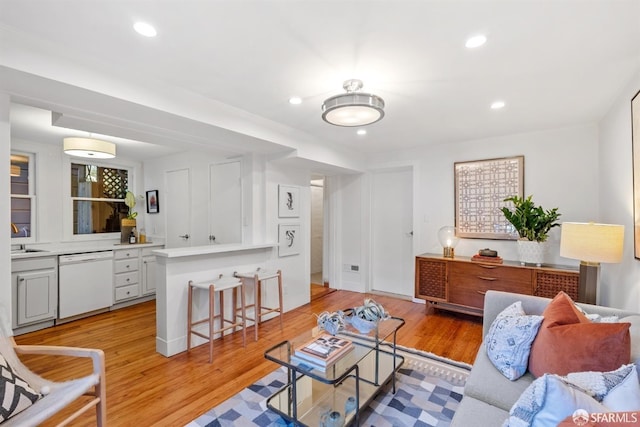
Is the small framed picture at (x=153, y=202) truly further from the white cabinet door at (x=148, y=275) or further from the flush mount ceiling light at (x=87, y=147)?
the flush mount ceiling light at (x=87, y=147)

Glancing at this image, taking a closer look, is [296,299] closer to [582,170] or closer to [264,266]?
[264,266]

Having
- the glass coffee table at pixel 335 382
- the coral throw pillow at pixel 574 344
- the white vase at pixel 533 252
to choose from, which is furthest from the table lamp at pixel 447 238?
the coral throw pillow at pixel 574 344

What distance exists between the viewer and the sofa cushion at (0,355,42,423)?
1.36 meters

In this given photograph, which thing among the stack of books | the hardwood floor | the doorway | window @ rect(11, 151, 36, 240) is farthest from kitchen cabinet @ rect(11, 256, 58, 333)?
the doorway

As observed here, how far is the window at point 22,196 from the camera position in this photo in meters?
3.69

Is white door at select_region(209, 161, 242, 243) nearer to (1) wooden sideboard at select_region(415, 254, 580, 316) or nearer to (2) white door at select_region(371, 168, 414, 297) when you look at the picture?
(2) white door at select_region(371, 168, 414, 297)

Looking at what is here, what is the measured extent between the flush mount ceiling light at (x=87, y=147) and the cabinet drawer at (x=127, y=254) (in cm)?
137

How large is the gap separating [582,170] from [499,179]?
31.5 inches

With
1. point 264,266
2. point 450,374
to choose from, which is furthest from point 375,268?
point 450,374

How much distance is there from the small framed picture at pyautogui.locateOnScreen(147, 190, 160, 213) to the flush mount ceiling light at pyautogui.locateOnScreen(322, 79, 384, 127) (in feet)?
12.7

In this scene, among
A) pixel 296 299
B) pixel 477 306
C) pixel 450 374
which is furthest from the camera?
pixel 296 299

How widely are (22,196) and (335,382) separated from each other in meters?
4.58

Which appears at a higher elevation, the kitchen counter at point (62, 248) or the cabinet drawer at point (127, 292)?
the kitchen counter at point (62, 248)

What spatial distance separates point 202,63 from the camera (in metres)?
1.95
